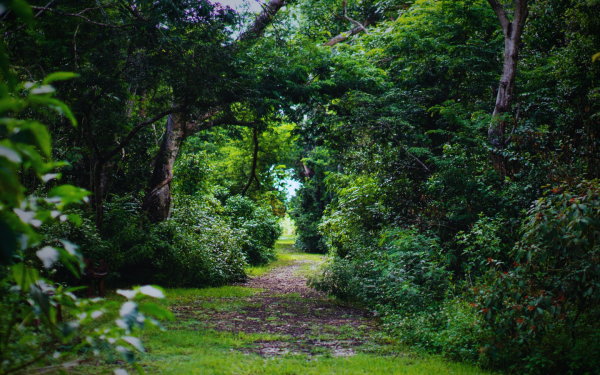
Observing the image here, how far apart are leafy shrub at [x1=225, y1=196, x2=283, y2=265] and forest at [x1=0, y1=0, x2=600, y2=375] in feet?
7.97

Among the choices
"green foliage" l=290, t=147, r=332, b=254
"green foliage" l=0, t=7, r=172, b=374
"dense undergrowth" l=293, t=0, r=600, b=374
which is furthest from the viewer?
"green foliage" l=290, t=147, r=332, b=254

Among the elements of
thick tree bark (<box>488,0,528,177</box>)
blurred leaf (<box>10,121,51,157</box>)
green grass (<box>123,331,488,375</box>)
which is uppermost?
thick tree bark (<box>488,0,528,177</box>)

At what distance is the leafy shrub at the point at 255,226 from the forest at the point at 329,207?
7.97 feet

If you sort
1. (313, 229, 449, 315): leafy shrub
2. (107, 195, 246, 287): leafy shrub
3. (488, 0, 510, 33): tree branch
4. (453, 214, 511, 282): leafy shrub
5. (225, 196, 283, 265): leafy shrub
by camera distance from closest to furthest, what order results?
(453, 214, 511, 282): leafy shrub < (313, 229, 449, 315): leafy shrub < (488, 0, 510, 33): tree branch < (107, 195, 246, 287): leafy shrub < (225, 196, 283, 265): leafy shrub

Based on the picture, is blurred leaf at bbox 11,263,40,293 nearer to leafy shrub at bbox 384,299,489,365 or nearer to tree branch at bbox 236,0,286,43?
leafy shrub at bbox 384,299,489,365

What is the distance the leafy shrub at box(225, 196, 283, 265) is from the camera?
16733 millimetres

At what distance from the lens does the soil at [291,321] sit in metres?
5.65

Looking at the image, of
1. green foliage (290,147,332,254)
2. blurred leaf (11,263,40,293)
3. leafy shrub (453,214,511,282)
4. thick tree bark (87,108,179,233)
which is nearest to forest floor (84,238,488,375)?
blurred leaf (11,263,40,293)

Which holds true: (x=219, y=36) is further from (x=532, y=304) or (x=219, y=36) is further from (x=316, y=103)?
(x=532, y=304)

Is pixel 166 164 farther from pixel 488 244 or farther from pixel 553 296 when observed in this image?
pixel 553 296

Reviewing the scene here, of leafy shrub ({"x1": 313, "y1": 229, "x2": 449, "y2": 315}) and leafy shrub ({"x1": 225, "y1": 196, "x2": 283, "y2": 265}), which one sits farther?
leafy shrub ({"x1": 225, "y1": 196, "x2": 283, "y2": 265})

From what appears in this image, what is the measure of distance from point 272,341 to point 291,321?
1427 millimetres

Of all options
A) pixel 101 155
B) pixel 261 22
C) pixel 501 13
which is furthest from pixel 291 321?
pixel 501 13

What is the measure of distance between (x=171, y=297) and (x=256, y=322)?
2859 millimetres
